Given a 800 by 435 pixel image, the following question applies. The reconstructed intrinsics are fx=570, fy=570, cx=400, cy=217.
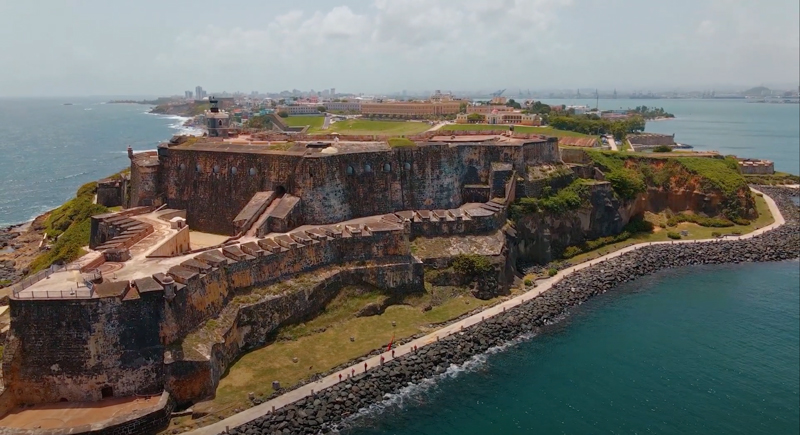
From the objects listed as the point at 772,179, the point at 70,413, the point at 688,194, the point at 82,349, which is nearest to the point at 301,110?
the point at 772,179

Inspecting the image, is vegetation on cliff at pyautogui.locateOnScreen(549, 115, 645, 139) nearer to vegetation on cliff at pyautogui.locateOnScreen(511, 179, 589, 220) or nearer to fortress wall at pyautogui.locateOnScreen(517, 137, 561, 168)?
fortress wall at pyautogui.locateOnScreen(517, 137, 561, 168)

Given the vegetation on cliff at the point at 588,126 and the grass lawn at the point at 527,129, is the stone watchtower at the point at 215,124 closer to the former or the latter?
the grass lawn at the point at 527,129

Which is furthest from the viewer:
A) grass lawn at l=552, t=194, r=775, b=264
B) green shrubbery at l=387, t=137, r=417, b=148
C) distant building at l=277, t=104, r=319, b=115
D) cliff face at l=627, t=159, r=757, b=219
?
distant building at l=277, t=104, r=319, b=115

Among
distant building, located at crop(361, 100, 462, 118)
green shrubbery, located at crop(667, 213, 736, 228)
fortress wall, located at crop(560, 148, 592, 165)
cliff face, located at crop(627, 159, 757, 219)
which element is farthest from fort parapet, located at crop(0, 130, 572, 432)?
distant building, located at crop(361, 100, 462, 118)

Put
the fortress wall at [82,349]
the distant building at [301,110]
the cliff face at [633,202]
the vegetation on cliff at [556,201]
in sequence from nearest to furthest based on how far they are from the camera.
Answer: the fortress wall at [82,349]
the vegetation on cliff at [556,201]
the cliff face at [633,202]
the distant building at [301,110]

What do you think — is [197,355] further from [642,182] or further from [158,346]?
[642,182]

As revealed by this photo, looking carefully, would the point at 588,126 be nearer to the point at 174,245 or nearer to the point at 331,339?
the point at 331,339

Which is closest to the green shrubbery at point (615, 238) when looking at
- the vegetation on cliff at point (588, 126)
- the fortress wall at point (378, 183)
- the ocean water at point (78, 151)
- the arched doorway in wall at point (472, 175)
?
the arched doorway in wall at point (472, 175)
